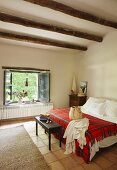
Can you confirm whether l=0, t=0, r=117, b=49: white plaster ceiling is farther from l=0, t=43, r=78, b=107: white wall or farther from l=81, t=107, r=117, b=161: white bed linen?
l=81, t=107, r=117, b=161: white bed linen

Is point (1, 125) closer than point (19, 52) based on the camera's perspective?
Yes

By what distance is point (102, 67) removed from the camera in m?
4.24

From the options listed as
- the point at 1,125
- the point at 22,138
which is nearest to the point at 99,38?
the point at 22,138

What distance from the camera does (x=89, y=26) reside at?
3402 millimetres

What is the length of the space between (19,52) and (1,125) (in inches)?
94.0

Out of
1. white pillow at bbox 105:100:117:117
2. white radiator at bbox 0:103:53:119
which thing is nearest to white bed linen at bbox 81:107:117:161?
white pillow at bbox 105:100:117:117

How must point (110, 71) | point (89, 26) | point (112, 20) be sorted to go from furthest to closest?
point (110, 71) → point (89, 26) → point (112, 20)

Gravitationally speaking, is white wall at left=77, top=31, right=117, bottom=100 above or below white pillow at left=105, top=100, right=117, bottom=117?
above

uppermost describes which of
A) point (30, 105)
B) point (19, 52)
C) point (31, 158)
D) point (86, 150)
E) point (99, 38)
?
point (99, 38)

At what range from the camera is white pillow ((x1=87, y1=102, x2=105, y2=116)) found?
3.46 meters

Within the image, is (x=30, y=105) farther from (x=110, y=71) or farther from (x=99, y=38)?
(x=99, y=38)

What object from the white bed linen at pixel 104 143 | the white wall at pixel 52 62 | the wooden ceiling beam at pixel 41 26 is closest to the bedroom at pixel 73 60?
the white wall at pixel 52 62

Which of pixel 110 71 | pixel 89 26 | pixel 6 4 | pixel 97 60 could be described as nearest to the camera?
pixel 6 4

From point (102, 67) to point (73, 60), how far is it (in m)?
1.60
